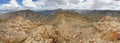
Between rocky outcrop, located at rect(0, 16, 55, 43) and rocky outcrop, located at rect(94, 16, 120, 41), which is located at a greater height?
rocky outcrop, located at rect(94, 16, 120, 41)

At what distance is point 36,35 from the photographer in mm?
54719

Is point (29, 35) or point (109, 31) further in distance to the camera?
point (29, 35)

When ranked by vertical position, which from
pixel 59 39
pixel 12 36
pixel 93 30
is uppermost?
pixel 93 30

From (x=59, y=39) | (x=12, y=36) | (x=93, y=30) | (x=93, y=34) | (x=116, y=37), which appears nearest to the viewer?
(x=116, y=37)

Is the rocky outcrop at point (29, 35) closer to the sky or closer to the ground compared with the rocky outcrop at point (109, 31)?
closer to the ground

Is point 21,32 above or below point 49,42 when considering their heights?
below

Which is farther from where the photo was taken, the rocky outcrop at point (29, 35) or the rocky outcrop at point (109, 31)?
the rocky outcrop at point (29, 35)

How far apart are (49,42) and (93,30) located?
35.7 feet

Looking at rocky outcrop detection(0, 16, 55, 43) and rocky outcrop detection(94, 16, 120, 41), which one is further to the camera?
rocky outcrop detection(0, 16, 55, 43)

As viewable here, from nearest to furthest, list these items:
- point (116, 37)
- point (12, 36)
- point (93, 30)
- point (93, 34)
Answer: point (116, 37) < point (93, 34) < point (93, 30) < point (12, 36)

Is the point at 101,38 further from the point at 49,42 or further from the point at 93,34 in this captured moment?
the point at 49,42

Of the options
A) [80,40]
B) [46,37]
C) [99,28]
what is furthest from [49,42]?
[99,28]

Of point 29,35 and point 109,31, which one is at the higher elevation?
point 109,31

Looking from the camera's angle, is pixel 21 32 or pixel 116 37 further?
pixel 21 32
